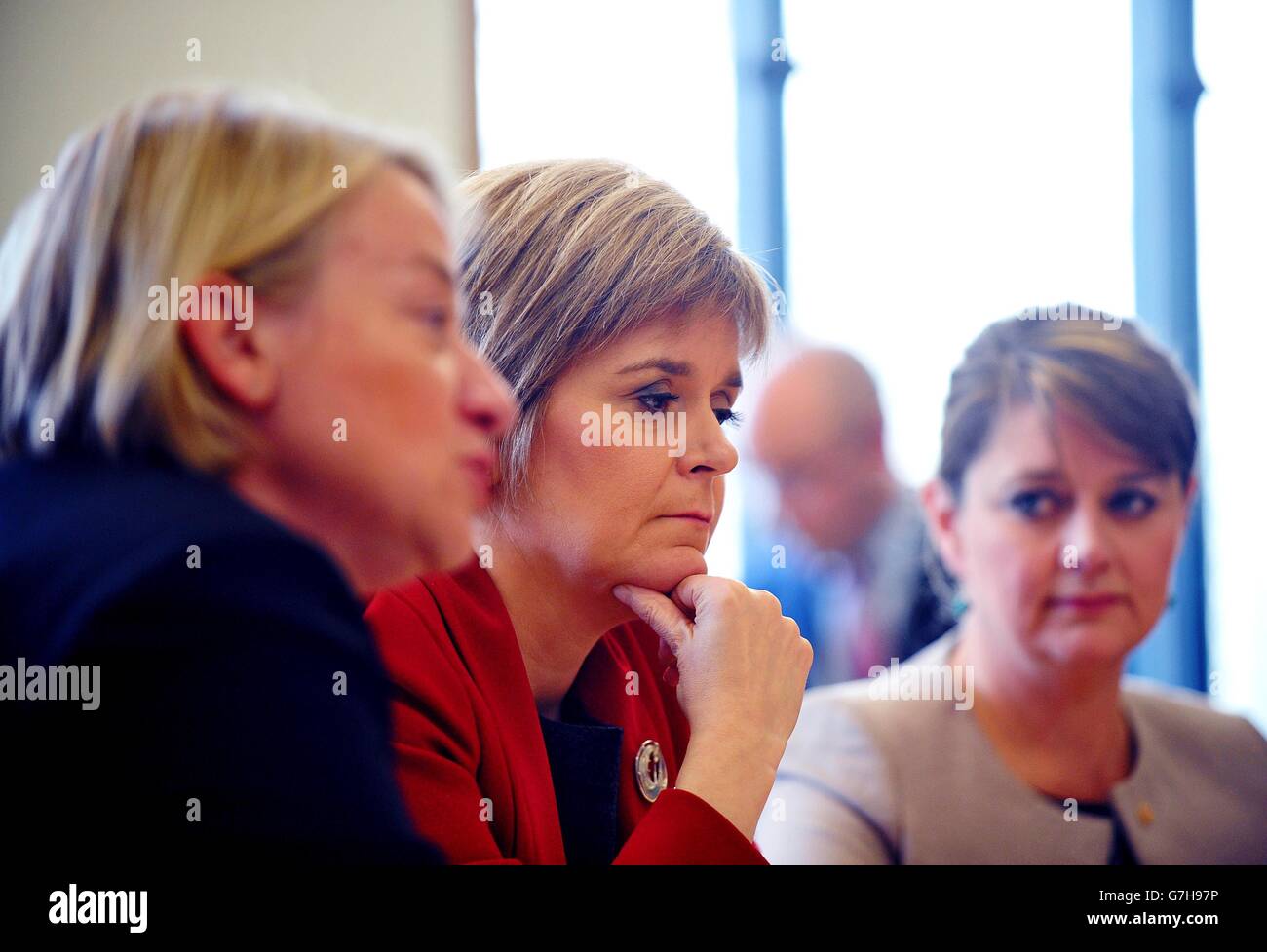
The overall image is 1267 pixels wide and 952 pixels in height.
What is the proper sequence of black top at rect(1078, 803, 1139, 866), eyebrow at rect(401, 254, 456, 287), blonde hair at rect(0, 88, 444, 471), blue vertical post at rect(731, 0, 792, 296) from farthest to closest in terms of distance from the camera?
blue vertical post at rect(731, 0, 792, 296) < black top at rect(1078, 803, 1139, 866) < eyebrow at rect(401, 254, 456, 287) < blonde hair at rect(0, 88, 444, 471)

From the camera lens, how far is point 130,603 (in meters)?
0.64

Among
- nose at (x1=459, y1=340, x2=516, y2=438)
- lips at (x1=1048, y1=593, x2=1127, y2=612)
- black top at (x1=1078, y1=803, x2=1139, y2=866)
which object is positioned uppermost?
nose at (x1=459, y1=340, x2=516, y2=438)

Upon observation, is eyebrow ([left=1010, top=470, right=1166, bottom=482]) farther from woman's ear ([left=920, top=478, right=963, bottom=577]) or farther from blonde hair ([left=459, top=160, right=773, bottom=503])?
blonde hair ([left=459, top=160, right=773, bottom=503])

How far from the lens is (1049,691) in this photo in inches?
59.0

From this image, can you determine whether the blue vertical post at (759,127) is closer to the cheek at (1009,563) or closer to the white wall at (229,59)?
the white wall at (229,59)

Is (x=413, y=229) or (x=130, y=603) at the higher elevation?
(x=413, y=229)

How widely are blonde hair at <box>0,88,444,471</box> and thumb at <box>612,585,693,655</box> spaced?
0.46 m

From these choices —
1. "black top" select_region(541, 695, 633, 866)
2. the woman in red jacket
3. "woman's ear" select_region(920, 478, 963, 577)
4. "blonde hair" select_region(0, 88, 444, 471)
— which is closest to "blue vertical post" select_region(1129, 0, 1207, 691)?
"woman's ear" select_region(920, 478, 963, 577)

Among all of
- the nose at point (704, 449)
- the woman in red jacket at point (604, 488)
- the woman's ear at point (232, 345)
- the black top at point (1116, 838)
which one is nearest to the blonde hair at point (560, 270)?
the woman in red jacket at point (604, 488)

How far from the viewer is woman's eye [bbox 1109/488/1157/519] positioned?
1457 millimetres
